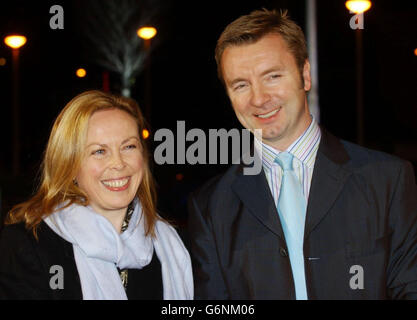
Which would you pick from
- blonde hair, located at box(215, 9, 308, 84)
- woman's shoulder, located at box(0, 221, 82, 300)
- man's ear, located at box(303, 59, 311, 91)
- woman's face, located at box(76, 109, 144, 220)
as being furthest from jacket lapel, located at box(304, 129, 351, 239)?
woman's shoulder, located at box(0, 221, 82, 300)

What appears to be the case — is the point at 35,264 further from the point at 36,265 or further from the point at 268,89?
the point at 268,89

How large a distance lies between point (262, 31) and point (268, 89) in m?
0.32

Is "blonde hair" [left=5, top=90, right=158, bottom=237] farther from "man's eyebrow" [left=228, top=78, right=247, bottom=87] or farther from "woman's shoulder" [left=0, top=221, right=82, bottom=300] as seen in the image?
"man's eyebrow" [left=228, top=78, right=247, bottom=87]

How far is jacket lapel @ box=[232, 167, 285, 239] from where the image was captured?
2.48 metres

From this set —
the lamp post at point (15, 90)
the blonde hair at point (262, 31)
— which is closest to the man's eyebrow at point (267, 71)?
the blonde hair at point (262, 31)

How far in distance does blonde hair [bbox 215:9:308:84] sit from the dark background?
3.47 meters

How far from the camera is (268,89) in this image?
2.60 meters

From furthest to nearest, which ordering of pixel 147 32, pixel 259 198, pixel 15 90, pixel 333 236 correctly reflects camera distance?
pixel 147 32, pixel 15 90, pixel 259 198, pixel 333 236

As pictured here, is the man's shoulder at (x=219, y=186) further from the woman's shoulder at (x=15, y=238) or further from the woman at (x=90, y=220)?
the woman's shoulder at (x=15, y=238)

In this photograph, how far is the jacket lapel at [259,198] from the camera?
8.13 ft

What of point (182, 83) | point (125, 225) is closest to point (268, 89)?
point (125, 225)

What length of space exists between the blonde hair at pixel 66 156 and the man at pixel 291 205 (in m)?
0.62

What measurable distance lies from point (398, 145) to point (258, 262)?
7.26 m

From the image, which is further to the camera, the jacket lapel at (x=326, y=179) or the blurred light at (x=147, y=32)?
the blurred light at (x=147, y=32)
